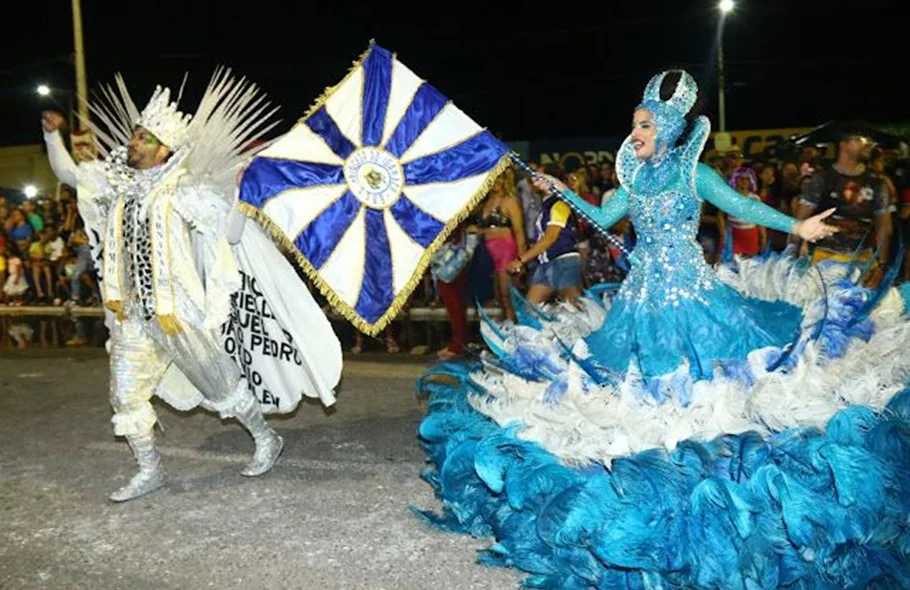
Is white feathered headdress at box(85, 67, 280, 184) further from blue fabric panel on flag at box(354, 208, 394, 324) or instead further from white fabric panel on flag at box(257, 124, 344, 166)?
blue fabric panel on flag at box(354, 208, 394, 324)

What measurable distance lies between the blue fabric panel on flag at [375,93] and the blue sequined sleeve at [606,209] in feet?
3.29

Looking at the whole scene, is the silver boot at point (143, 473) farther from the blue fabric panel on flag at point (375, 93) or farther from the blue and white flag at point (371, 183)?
the blue fabric panel on flag at point (375, 93)

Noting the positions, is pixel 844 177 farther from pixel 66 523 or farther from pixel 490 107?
pixel 490 107

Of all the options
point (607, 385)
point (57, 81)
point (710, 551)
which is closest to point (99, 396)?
point (607, 385)

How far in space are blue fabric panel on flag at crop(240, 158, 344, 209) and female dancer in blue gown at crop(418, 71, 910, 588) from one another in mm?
1083

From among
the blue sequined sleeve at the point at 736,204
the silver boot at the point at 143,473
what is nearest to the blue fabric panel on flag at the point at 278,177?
the silver boot at the point at 143,473

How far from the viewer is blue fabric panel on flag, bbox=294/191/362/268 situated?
4.59 m

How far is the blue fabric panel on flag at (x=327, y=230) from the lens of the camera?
4586 millimetres

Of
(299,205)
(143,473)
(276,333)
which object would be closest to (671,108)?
(299,205)

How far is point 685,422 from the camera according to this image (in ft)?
11.3

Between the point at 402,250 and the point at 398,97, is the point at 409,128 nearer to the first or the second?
the point at 398,97

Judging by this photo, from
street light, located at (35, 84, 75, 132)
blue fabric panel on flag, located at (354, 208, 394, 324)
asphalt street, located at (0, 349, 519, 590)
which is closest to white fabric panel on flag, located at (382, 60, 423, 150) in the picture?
blue fabric panel on flag, located at (354, 208, 394, 324)

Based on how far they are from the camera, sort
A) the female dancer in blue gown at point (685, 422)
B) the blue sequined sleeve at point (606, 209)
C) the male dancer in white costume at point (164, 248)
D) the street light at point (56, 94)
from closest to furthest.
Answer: the female dancer in blue gown at point (685, 422) < the blue sequined sleeve at point (606, 209) < the male dancer in white costume at point (164, 248) < the street light at point (56, 94)

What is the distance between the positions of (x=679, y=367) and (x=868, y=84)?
33.2 metres
